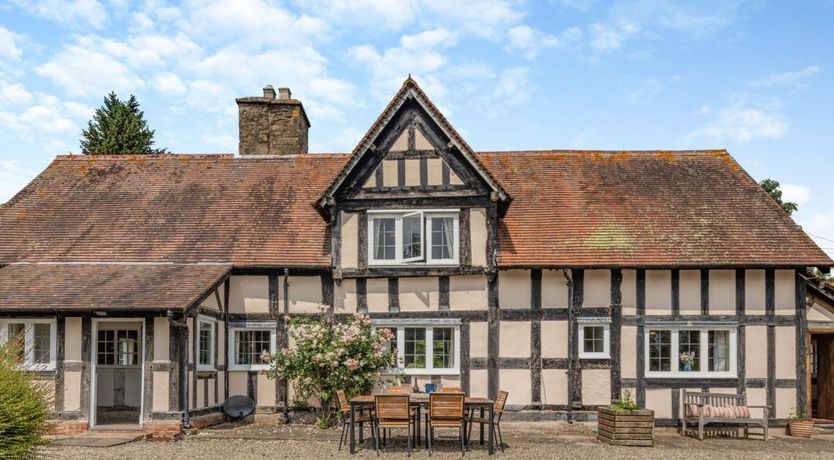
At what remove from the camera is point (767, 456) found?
530 inches

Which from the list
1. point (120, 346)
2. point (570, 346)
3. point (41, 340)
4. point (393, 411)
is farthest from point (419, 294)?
point (41, 340)

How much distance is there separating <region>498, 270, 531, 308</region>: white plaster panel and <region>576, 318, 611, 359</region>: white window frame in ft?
4.04

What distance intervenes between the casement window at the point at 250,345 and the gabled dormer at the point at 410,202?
2160mm

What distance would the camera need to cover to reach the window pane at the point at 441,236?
17391mm

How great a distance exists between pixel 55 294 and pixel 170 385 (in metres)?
3.02

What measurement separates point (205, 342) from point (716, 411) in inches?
410

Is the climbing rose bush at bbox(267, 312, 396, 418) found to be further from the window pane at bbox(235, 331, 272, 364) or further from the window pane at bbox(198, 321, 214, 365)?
the window pane at bbox(198, 321, 214, 365)

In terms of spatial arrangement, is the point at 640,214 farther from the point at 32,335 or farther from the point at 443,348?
the point at 32,335

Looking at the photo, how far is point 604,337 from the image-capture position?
1698 cm

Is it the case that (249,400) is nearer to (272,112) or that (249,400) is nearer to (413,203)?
(413,203)

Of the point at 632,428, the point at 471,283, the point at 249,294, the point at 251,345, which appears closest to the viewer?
the point at 632,428

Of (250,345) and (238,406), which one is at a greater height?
(250,345)

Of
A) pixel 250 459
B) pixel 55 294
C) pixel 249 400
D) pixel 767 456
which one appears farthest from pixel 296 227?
pixel 767 456

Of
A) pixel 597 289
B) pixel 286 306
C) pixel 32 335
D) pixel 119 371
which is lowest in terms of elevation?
pixel 119 371
